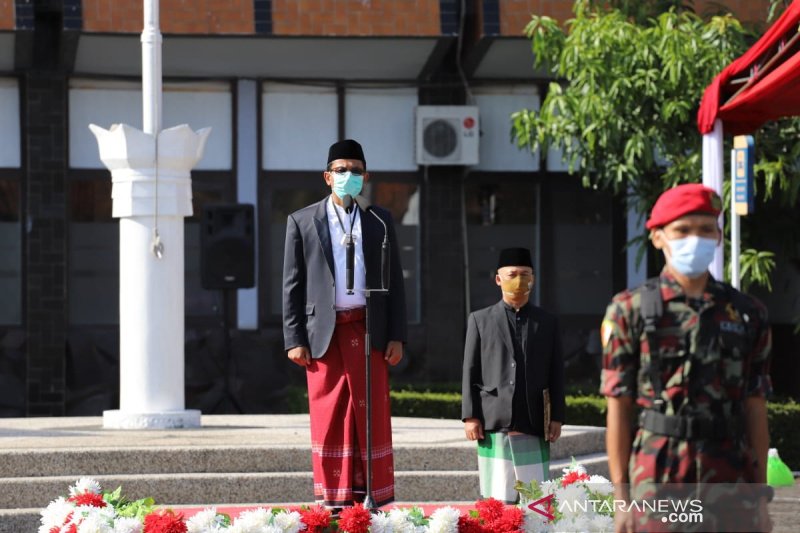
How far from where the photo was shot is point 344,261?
8047 millimetres

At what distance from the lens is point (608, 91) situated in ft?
51.1

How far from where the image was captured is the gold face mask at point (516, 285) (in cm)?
811

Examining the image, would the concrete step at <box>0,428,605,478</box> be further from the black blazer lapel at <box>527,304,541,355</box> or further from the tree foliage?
the tree foliage

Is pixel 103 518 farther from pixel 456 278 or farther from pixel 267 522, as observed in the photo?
pixel 456 278

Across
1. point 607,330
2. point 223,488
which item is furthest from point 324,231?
point 607,330

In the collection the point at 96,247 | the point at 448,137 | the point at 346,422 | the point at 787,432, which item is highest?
the point at 448,137

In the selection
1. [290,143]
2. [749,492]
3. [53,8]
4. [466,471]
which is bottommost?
[466,471]

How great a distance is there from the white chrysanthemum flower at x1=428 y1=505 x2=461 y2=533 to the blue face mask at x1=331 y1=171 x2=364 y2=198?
1.63 m

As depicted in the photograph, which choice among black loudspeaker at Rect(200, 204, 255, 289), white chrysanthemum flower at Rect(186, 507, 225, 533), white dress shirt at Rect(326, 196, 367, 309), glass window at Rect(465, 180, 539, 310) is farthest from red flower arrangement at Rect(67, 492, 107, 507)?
glass window at Rect(465, 180, 539, 310)

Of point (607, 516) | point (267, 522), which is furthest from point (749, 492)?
point (267, 522)

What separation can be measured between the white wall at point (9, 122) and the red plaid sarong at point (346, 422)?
36.5 feet

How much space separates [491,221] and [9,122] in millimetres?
5700

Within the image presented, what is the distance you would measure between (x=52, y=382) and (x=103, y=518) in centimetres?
1125

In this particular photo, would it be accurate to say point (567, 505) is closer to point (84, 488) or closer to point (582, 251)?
point (84, 488)
